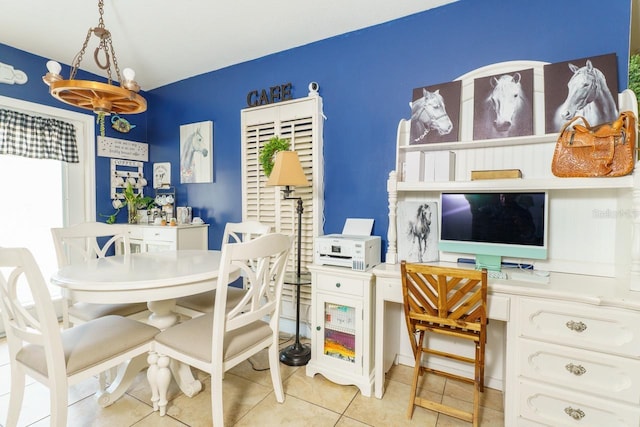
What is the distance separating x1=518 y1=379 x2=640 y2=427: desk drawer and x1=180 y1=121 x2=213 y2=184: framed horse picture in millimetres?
3060

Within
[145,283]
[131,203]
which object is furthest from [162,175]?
[145,283]

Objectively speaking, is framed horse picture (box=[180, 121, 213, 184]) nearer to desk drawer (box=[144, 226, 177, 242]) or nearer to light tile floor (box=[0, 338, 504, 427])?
desk drawer (box=[144, 226, 177, 242])

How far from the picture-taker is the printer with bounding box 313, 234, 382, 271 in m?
1.99

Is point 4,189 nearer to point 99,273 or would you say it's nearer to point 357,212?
point 99,273

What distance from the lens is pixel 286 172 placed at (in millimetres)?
2195

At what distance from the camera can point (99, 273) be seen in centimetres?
166

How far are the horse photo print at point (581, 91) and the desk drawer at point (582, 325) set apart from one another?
3.25 ft

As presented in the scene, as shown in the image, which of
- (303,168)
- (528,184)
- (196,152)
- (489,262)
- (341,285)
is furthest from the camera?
(196,152)

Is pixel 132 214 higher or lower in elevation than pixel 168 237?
higher

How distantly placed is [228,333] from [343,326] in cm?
75

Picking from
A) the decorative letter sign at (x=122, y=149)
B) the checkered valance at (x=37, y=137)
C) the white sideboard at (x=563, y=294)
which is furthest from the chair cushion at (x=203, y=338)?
the decorative letter sign at (x=122, y=149)

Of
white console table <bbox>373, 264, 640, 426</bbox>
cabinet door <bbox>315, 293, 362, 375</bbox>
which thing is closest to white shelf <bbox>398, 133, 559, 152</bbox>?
white console table <bbox>373, 264, 640, 426</bbox>

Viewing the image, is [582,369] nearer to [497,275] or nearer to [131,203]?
[497,275]

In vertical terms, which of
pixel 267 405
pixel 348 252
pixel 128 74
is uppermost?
pixel 128 74
